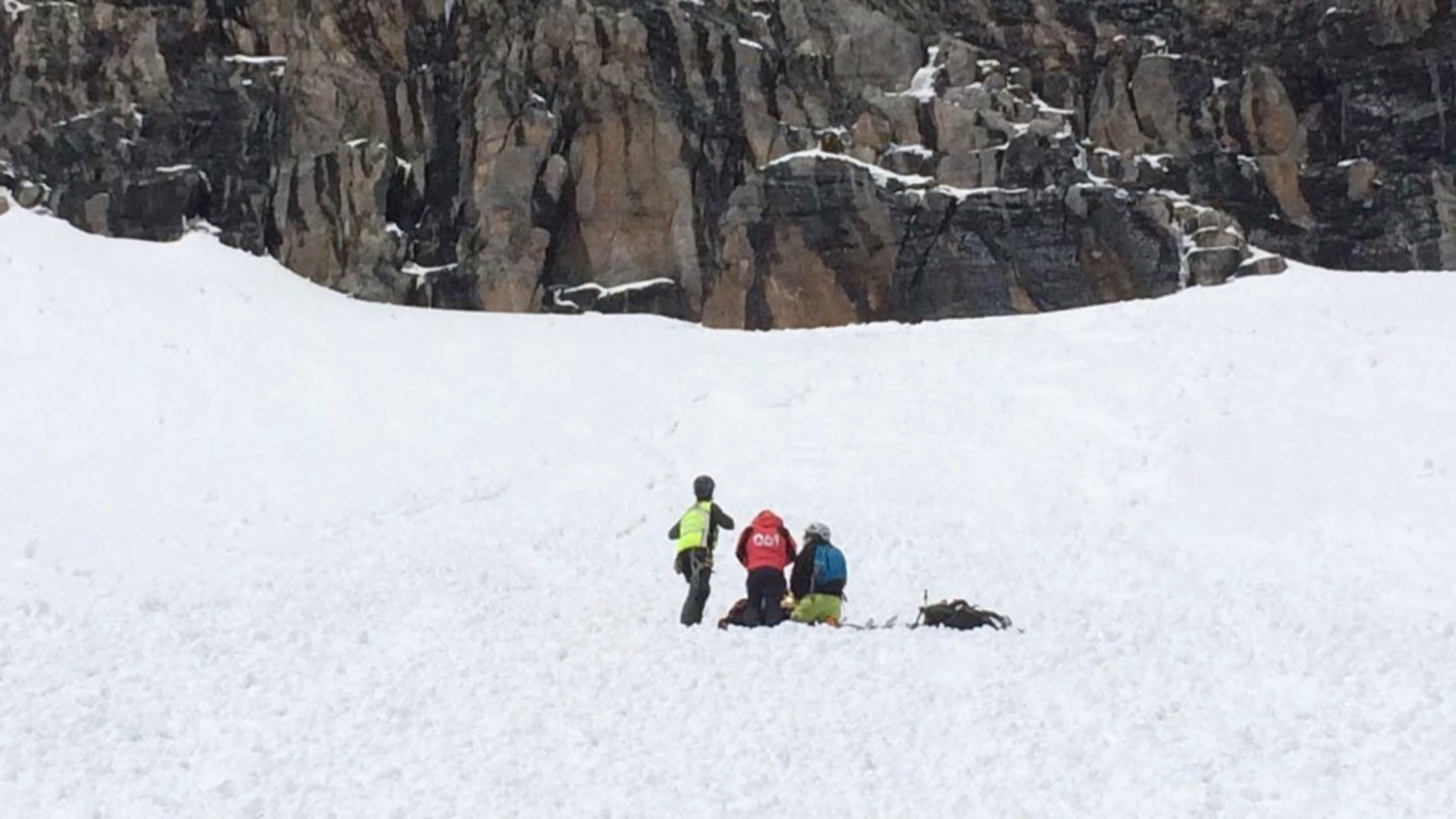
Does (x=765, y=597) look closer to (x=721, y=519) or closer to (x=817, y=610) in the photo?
(x=817, y=610)

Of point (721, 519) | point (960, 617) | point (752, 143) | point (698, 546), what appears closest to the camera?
point (960, 617)

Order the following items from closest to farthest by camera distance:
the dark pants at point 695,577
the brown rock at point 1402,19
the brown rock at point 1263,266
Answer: the dark pants at point 695,577 < the brown rock at point 1263,266 < the brown rock at point 1402,19

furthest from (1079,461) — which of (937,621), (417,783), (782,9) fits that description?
(782,9)

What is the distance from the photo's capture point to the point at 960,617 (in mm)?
12453

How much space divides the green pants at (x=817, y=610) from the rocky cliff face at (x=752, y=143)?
20.4 m

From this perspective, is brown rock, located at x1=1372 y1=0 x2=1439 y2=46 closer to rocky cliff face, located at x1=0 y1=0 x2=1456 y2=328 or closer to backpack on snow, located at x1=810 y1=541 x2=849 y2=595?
rocky cliff face, located at x1=0 y1=0 x2=1456 y2=328

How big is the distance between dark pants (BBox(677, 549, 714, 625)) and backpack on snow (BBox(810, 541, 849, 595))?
1.14m

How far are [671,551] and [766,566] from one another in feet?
13.9

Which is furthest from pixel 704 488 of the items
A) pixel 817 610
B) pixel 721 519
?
pixel 817 610

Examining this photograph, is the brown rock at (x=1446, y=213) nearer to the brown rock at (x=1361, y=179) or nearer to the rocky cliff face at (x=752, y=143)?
the rocky cliff face at (x=752, y=143)

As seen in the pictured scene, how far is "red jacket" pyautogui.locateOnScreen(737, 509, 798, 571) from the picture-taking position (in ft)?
42.1

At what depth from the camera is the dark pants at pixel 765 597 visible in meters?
12.7

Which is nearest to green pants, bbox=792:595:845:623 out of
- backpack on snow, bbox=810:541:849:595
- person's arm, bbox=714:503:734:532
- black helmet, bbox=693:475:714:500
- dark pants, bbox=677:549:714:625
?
backpack on snow, bbox=810:541:849:595

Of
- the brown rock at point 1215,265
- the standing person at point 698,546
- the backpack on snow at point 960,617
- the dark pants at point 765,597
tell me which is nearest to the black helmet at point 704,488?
the standing person at point 698,546
